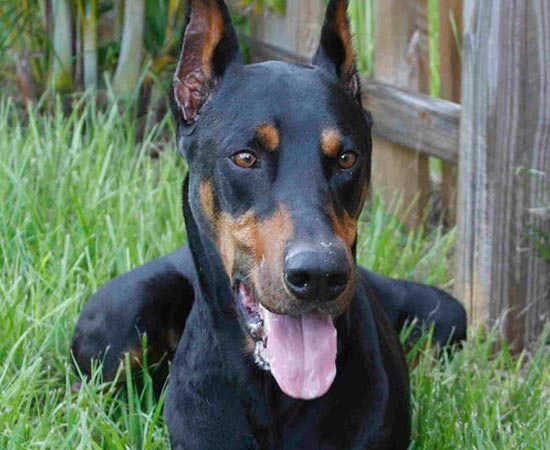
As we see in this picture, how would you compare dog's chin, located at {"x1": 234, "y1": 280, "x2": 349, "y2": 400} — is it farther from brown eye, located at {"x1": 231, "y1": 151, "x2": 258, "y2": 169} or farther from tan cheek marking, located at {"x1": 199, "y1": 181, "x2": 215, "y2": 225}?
brown eye, located at {"x1": 231, "y1": 151, "x2": 258, "y2": 169}

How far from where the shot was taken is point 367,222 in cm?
592

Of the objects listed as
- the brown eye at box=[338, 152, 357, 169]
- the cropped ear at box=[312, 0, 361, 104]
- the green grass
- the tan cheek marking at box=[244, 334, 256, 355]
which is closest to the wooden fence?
the green grass

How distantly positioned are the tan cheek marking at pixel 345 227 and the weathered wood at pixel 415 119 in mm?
2262

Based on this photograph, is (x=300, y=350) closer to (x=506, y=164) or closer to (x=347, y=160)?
(x=347, y=160)

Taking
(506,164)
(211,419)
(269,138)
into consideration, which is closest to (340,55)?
(269,138)

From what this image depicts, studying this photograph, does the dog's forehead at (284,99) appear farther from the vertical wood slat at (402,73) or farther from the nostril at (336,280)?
the vertical wood slat at (402,73)

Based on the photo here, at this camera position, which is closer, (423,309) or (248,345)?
(248,345)

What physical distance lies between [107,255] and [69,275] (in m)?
0.28

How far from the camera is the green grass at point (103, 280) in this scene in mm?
3963

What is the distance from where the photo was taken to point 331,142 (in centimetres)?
333

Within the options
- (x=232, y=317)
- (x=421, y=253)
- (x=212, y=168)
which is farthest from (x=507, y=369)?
(x=212, y=168)

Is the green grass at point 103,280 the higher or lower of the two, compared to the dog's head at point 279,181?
lower

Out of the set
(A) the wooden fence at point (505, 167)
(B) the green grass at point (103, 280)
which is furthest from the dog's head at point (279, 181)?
(A) the wooden fence at point (505, 167)

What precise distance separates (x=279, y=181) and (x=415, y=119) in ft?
8.56
